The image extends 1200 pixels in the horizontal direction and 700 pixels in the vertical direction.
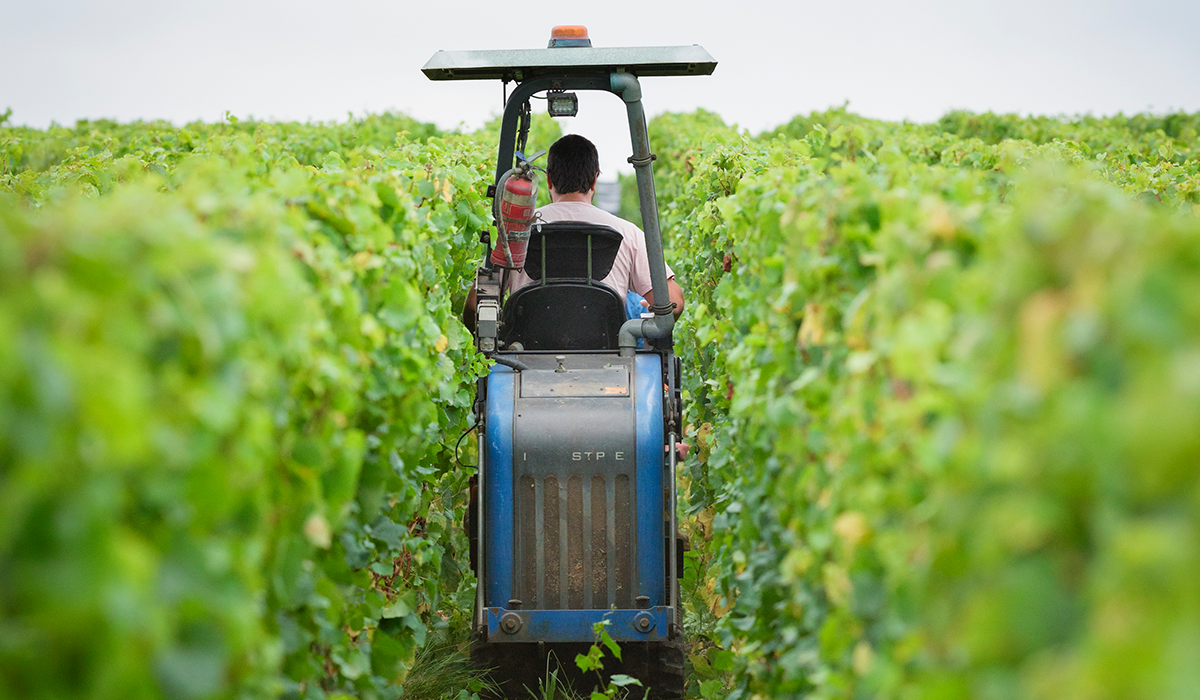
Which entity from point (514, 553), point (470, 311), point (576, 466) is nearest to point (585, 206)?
point (470, 311)

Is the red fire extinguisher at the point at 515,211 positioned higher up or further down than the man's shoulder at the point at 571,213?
further down

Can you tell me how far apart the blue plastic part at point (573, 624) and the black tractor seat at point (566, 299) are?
1232mm

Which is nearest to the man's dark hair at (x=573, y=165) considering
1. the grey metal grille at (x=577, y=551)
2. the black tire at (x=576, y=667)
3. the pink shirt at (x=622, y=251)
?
the pink shirt at (x=622, y=251)

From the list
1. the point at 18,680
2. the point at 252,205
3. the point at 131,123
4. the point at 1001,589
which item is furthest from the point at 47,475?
the point at 131,123

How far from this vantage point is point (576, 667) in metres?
4.23

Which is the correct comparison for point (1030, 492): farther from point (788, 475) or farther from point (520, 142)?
point (520, 142)

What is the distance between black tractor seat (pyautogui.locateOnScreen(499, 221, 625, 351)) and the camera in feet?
15.2

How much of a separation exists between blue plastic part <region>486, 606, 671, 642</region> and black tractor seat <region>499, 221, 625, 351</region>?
1.23 meters

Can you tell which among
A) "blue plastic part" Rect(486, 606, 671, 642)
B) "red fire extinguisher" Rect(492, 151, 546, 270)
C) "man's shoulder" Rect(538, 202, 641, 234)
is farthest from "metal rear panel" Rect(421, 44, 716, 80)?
"blue plastic part" Rect(486, 606, 671, 642)

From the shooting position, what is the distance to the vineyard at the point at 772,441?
3.99ft

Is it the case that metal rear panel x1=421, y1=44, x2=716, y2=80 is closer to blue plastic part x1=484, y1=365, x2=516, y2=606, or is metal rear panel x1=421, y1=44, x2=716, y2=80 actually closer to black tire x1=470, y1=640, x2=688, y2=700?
blue plastic part x1=484, y1=365, x2=516, y2=606

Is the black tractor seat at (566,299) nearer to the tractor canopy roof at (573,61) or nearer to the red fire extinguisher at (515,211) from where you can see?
the red fire extinguisher at (515,211)

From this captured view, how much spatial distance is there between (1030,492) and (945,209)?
84 centimetres

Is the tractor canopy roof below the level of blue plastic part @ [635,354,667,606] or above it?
above
